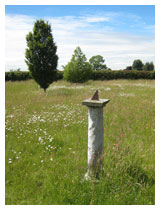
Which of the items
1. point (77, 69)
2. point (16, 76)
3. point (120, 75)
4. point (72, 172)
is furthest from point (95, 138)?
point (120, 75)

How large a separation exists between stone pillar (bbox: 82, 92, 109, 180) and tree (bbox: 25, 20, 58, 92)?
12330 mm

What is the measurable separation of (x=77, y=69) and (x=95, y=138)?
59.0 ft

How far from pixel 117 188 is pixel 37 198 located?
1413 mm

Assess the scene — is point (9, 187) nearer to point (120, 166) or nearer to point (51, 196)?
point (51, 196)

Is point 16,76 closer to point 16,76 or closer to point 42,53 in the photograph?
point 16,76

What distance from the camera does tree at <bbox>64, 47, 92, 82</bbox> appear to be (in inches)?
821

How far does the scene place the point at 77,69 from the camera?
20906 mm

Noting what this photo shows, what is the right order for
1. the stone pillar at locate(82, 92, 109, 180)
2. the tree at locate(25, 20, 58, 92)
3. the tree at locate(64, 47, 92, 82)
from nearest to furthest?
the stone pillar at locate(82, 92, 109, 180) → the tree at locate(25, 20, 58, 92) → the tree at locate(64, 47, 92, 82)

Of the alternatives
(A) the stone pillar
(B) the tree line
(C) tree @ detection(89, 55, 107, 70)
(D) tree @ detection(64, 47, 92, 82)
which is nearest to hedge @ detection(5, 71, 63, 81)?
(D) tree @ detection(64, 47, 92, 82)

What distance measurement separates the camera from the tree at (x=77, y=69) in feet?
68.4

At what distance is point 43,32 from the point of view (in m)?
14.9

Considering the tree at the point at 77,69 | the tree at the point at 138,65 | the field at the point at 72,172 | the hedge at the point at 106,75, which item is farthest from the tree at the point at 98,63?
the field at the point at 72,172

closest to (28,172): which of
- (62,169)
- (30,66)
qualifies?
(62,169)

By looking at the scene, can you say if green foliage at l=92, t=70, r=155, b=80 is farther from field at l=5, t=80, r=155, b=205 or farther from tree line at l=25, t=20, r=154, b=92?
field at l=5, t=80, r=155, b=205
